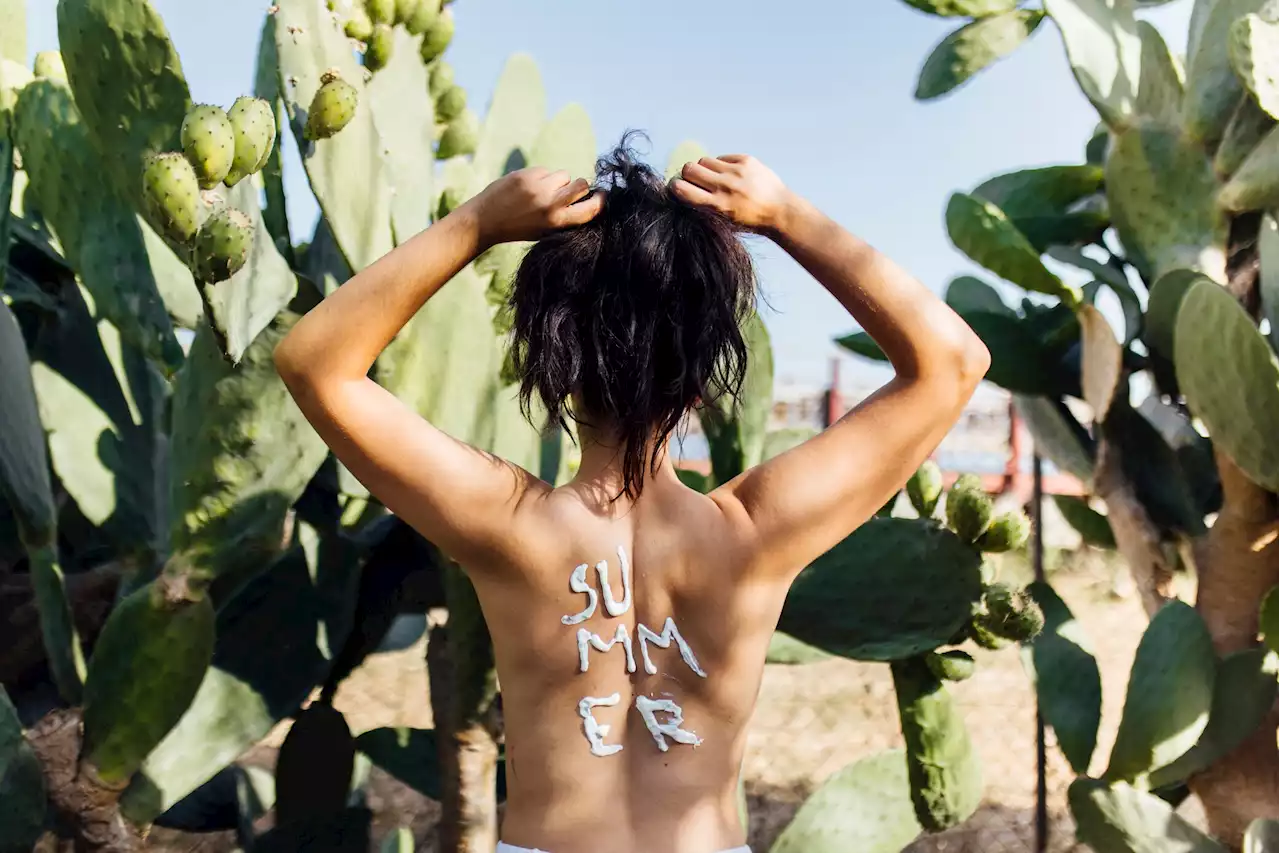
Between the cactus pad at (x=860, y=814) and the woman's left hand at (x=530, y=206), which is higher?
the woman's left hand at (x=530, y=206)

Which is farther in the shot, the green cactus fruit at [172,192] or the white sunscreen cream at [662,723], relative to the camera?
the green cactus fruit at [172,192]

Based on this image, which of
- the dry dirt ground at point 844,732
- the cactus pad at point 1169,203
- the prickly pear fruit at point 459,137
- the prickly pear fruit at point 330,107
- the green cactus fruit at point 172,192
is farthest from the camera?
the dry dirt ground at point 844,732

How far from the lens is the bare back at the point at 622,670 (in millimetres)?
933

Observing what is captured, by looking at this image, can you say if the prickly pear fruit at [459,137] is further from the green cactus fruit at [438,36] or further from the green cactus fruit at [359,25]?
the green cactus fruit at [359,25]

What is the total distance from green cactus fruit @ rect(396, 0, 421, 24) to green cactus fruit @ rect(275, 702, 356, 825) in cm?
132

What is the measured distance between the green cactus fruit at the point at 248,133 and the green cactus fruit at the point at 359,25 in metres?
0.48

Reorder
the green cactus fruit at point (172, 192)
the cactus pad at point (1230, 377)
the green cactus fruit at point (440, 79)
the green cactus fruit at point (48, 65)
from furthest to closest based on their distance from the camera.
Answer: the green cactus fruit at point (440, 79), the green cactus fruit at point (48, 65), the cactus pad at point (1230, 377), the green cactus fruit at point (172, 192)

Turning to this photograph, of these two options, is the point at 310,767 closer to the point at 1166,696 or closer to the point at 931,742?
the point at 931,742

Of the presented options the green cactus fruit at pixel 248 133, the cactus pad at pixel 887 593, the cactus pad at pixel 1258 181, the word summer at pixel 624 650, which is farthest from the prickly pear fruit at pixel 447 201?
the cactus pad at pixel 1258 181

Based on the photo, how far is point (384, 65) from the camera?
1768mm

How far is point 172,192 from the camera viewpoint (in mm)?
1181

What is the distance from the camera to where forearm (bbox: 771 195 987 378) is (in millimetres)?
941

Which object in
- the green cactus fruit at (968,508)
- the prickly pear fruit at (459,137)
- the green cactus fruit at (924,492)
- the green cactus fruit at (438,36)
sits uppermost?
the prickly pear fruit at (459,137)

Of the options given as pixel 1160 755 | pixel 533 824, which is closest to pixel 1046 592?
pixel 1160 755
